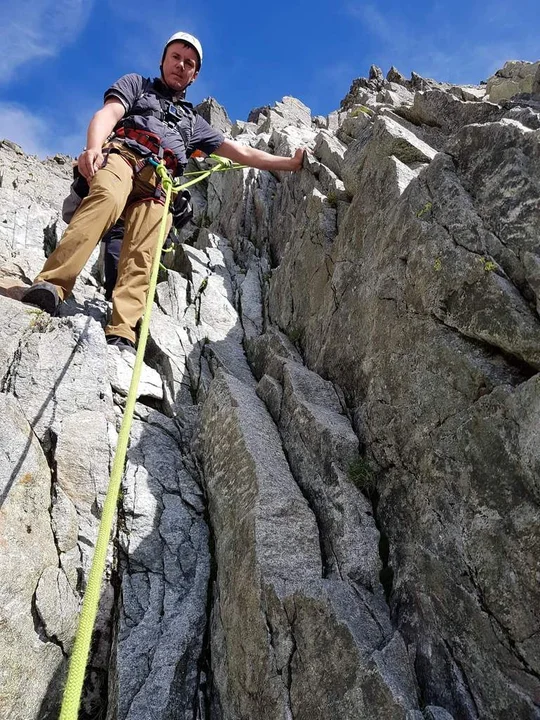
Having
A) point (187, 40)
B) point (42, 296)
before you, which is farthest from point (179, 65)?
point (42, 296)

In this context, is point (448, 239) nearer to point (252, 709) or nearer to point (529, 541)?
point (529, 541)

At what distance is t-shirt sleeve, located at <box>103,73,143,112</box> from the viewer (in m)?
10.7

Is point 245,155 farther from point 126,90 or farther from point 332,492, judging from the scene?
point 332,492

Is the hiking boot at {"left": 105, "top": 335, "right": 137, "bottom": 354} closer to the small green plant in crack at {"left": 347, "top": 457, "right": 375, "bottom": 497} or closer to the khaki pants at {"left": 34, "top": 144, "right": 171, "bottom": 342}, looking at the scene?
the khaki pants at {"left": 34, "top": 144, "right": 171, "bottom": 342}

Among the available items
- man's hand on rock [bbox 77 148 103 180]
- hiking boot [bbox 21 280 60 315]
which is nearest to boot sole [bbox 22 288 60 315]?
hiking boot [bbox 21 280 60 315]

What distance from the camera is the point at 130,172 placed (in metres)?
10.7

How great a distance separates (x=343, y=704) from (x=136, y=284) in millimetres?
8929

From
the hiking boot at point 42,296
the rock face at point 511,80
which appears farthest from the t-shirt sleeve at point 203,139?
the rock face at point 511,80

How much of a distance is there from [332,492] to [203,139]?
10.3 meters

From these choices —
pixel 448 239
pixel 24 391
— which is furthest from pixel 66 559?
pixel 448 239

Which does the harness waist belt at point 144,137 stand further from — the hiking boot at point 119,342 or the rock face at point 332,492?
the rock face at point 332,492

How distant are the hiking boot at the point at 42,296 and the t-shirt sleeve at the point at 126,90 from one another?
4.67m

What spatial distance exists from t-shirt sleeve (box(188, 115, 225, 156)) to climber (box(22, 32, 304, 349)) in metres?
0.03

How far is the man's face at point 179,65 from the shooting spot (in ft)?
38.3
